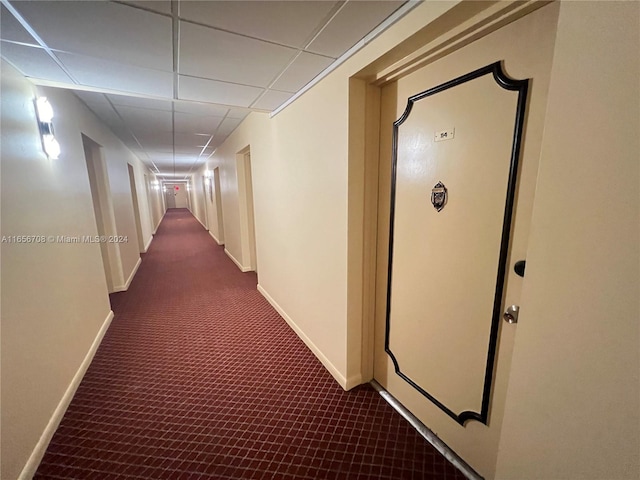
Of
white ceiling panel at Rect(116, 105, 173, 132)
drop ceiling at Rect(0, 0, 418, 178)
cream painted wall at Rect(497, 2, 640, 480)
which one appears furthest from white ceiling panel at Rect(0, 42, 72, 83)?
cream painted wall at Rect(497, 2, 640, 480)

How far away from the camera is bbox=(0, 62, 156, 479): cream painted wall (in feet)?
4.37

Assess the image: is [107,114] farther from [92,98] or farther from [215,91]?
[215,91]

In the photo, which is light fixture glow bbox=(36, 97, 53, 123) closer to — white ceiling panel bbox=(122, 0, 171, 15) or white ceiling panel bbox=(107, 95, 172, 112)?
white ceiling panel bbox=(107, 95, 172, 112)

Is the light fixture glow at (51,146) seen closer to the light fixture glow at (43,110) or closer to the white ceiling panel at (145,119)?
the light fixture glow at (43,110)

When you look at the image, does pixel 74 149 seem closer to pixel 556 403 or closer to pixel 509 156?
pixel 509 156

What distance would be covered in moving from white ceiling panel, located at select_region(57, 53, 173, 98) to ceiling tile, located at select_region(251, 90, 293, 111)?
2.39 ft

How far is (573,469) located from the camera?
777 millimetres

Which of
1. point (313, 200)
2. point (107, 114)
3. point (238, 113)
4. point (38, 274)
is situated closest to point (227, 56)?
point (313, 200)

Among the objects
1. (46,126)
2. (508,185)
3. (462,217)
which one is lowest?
(462,217)

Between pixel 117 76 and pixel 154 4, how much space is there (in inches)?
40.5

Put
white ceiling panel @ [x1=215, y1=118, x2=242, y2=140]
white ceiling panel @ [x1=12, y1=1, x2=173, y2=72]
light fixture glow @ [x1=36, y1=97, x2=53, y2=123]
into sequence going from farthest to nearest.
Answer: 1. white ceiling panel @ [x1=215, y1=118, x2=242, y2=140]
2. light fixture glow @ [x1=36, y1=97, x2=53, y2=123]
3. white ceiling panel @ [x1=12, y1=1, x2=173, y2=72]

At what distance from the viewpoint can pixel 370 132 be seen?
5.45 ft

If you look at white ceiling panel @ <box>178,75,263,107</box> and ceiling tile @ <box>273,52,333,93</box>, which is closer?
ceiling tile @ <box>273,52,333,93</box>

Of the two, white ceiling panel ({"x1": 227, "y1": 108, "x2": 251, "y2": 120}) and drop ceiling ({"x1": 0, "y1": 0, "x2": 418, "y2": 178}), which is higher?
white ceiling panel ({"x1": 227, "y1": 108, "x2": 251, "y2": 120})
